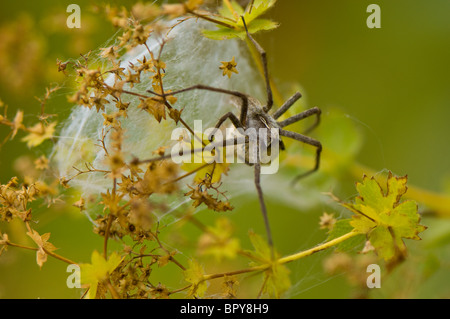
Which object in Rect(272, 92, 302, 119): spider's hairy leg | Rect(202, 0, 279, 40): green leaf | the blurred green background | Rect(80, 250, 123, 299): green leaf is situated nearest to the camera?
Rect(80, 250, 123, 299): green leaf

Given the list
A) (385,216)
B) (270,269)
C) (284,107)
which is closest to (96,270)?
(270,269)

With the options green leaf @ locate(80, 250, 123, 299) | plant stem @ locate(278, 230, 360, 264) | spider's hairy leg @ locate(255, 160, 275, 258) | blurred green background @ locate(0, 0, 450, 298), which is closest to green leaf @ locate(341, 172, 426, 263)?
plant stem @ locate(278, 230, 360, 264)

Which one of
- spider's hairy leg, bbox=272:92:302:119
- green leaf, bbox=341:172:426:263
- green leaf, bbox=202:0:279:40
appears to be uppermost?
green leaf, bbox=202:0:279:40

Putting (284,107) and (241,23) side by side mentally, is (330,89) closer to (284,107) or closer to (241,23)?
(284,107)

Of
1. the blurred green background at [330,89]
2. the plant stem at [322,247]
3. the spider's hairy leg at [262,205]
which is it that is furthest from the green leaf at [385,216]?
the blurred green background at [330,89]

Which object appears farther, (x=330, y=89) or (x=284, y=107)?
(x=330, y=89)

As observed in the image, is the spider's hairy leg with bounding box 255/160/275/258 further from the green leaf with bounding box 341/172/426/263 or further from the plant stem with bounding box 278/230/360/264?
the green leaf with bounding box 341/172/426/263

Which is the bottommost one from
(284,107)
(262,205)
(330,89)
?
(262,205)

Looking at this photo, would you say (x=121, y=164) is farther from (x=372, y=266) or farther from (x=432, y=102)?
(x=432, y=102)
